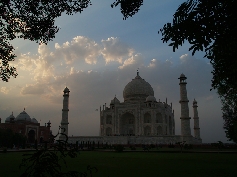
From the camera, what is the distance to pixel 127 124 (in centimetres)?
4828

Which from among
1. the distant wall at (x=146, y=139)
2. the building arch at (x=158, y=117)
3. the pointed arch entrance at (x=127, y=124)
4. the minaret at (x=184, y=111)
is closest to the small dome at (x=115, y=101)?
the pointed arch entrance at (x=127, y=124)

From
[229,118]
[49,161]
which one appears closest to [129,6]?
[49,161]

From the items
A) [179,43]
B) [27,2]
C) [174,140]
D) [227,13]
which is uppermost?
[27,2]

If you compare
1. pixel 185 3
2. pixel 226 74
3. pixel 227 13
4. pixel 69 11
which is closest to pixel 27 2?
pixel 69 11

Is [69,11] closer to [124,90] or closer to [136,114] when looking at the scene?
[136,114]

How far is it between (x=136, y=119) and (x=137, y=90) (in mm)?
7436

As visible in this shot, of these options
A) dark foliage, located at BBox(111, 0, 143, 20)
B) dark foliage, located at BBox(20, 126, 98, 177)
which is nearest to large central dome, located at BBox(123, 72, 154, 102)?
dark foliage, located at BBox(111, 0, 143, 20)

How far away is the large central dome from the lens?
50250 mm

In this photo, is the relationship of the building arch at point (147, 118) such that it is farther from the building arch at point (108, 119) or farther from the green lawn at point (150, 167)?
the green lawn at point (150, 167)

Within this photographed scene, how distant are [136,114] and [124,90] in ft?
29.0

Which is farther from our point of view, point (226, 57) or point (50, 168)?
point (226, 57)

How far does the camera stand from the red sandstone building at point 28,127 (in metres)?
46.2

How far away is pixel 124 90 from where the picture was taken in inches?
2087

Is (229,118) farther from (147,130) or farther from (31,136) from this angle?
(31,136)
